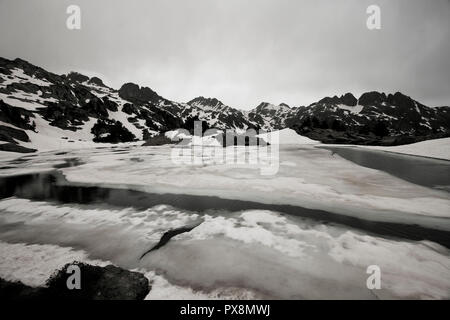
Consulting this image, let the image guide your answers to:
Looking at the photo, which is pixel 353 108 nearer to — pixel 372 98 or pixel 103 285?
pixel 372 98

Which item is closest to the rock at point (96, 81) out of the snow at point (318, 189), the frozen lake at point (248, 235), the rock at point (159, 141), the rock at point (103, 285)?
the rock at point (159, 141)

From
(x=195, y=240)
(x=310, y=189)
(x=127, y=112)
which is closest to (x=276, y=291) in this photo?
(x=195, y=240)

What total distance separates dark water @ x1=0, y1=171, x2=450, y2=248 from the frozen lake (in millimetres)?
38

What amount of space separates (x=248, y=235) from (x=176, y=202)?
3159mm

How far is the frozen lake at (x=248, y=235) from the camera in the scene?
3121 mm

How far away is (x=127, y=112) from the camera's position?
81875mm

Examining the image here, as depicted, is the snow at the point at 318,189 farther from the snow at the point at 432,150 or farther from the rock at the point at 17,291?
the snow at the point at 432,150

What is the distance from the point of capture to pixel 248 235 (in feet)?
14.9

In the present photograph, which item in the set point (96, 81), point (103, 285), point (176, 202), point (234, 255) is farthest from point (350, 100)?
point (103, 285)

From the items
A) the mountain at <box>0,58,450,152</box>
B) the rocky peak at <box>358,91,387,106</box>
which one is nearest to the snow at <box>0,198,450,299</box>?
the mountain at <box>0,58,450,152</box>

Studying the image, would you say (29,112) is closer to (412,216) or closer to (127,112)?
(127,112)

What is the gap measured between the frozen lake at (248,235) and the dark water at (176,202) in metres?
0.04

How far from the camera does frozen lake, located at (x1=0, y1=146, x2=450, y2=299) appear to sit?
312cm
